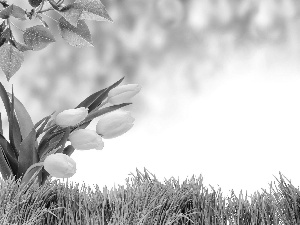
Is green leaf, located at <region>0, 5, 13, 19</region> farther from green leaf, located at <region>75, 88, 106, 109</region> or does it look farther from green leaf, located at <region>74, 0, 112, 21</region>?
green leaf, located at <region>75, 88, 106, 109</region>

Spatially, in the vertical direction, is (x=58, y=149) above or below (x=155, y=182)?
above

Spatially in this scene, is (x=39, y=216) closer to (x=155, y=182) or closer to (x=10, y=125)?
(x=155, y=182)

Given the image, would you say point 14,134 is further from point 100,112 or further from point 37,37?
point 37,37

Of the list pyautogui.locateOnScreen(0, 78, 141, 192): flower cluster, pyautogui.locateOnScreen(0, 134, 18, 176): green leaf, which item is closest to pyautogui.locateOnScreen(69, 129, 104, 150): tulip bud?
pyautogui.locateOnScreen(0, 78, 141, 192): flower cluster

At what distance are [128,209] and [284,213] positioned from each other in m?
0.21

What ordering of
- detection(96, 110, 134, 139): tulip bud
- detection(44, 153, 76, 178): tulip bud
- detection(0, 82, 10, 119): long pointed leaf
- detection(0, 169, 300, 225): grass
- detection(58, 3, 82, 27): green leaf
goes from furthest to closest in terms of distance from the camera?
1. detection(0, 82, 10, 119): long pointed leaf
2. detection(96, 110, 134, 139): tulip bud
3. detection(44, 153, 76, 178): tulip bud
4. detection(0, 169, 300, 225): grass
5. detection(58, 3, 82, 27): green leaf

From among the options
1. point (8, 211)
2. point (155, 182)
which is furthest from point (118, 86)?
point (8, 211)

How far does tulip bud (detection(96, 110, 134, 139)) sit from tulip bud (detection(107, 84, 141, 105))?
0.05 metres

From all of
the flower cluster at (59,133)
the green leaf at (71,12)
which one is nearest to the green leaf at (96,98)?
the flower cluster at (59,133)

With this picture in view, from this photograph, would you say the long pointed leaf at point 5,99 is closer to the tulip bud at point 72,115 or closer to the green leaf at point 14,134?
the green leaf at point 14,134

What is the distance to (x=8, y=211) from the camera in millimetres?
640

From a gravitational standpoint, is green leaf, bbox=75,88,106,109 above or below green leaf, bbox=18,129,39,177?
above

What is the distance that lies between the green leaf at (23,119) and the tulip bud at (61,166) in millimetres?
233

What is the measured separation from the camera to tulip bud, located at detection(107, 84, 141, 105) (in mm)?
938
